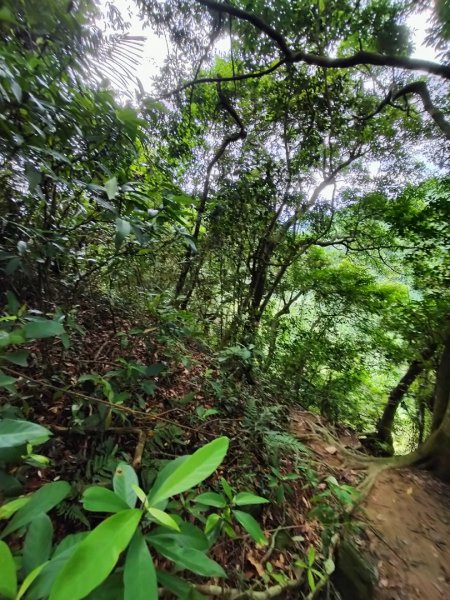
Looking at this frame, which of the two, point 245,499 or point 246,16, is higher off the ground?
point 246,16

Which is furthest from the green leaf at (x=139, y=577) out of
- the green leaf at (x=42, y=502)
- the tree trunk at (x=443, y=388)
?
the tree trunk at (x=443, y=388)

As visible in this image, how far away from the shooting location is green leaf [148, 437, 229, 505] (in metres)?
0.56

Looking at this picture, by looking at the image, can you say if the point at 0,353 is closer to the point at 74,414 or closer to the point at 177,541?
the point at 74,414

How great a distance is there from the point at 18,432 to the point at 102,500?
24cm

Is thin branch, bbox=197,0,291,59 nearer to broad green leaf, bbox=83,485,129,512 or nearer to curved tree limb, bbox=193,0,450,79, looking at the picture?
curved tree limb, bbox=193,0,450,79

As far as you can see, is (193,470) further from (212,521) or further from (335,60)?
(335,60)

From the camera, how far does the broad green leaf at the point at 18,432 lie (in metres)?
0.63

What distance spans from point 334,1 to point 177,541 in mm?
5235

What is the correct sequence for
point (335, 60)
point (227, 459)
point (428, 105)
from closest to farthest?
point (227, 459) → point (335, 60) → point (428, 105)

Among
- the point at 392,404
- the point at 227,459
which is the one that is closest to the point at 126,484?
the point at 227,459

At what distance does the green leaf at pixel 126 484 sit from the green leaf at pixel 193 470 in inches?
3.8

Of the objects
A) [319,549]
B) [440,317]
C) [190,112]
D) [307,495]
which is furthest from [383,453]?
[190,112]

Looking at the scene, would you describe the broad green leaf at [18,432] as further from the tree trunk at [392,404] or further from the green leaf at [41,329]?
the tree trunk at [392,404]

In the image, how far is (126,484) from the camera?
0.72 meters
